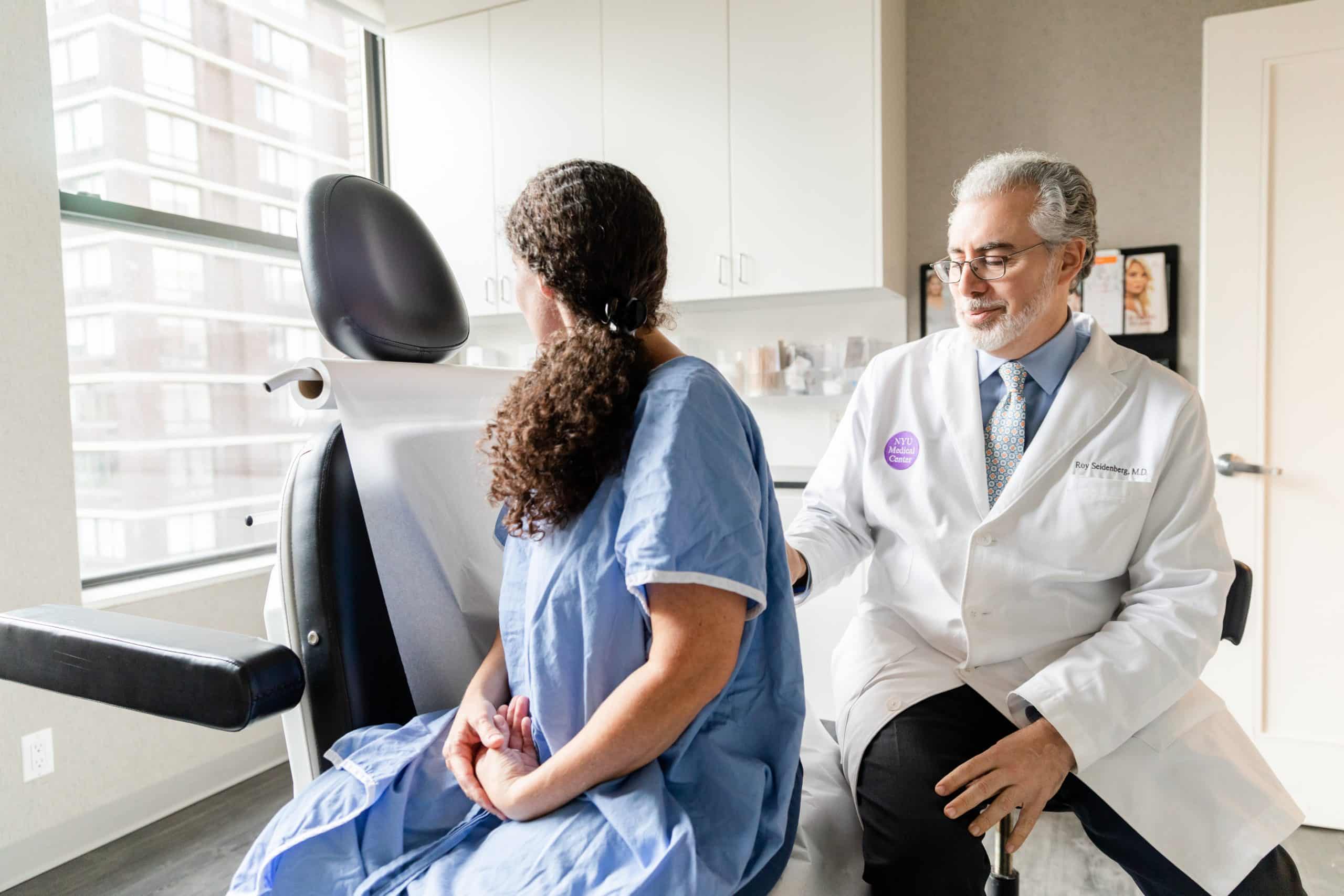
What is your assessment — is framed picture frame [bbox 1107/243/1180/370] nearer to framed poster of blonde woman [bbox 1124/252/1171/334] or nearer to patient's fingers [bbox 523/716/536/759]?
framed poster of blonde woman [bbox 1124/252/1171/334]

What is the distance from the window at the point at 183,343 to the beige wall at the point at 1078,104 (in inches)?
90.0

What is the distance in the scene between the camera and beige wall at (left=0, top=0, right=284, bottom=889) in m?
1.99

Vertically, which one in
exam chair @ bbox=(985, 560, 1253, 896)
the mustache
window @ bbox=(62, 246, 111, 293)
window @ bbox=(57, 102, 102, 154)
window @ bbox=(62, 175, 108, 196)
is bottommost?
exam chair @ bbox=(985, 560, 1253, 896)

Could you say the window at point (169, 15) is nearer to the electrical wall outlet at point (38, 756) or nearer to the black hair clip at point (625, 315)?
the electrical wall outlet at point (38, 756)

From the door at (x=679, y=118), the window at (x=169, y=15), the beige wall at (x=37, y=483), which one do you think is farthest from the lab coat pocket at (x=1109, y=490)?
the window at (x=169, y=15)

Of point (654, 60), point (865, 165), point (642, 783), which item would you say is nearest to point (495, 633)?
point (642, 783)

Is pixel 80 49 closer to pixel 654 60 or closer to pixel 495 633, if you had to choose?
pixel 654 60

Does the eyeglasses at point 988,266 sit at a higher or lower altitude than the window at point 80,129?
lower

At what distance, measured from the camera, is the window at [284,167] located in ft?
9.75

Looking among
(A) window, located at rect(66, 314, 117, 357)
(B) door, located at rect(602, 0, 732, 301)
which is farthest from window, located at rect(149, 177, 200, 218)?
(B) door, located at rect(602, 0, 732, 301)

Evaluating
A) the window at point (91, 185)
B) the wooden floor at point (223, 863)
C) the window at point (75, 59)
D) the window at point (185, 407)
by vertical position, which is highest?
the window at point (75, 59)

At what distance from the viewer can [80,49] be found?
95.7 inches

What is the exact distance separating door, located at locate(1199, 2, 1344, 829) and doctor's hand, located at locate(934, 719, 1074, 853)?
1.47 metres

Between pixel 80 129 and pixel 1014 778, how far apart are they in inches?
110
